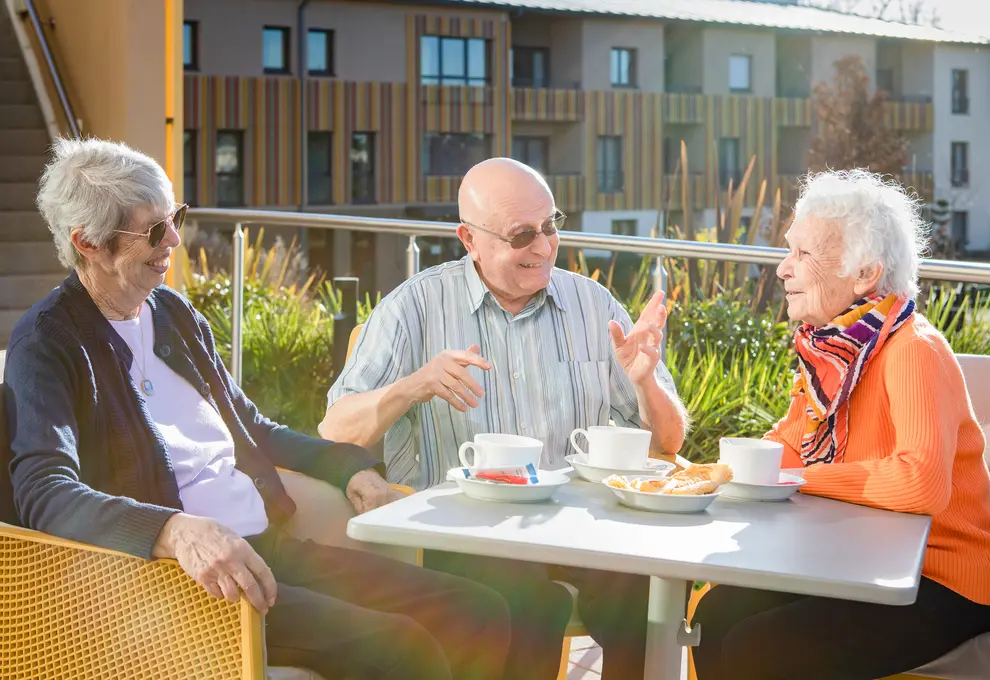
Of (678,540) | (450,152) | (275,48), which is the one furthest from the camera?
(450,152)

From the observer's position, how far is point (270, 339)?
6406 millimetres

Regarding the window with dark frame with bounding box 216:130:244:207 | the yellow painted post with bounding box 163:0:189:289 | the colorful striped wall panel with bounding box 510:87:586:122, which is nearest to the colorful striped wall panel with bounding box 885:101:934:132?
the colorful striped wall panel with bounding box 510:87:586:122

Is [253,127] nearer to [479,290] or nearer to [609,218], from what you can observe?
[609,218]

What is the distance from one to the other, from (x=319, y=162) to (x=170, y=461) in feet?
102

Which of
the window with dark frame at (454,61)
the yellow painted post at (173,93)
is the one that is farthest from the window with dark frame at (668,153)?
the yellow painted post at (173,93)

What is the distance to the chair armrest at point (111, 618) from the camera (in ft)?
6.08

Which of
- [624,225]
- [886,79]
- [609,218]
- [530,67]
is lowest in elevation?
[624,225]

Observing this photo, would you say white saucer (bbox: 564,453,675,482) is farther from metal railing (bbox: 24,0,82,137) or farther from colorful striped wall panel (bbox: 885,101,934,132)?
colorful striped wall panel (bbox: 885,101,934,132)

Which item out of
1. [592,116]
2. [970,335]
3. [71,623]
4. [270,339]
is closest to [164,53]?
[270,339]

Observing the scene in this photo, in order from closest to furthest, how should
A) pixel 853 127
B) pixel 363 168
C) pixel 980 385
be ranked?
pixel 980 385 → pixel 363 168 → pixel 853 127

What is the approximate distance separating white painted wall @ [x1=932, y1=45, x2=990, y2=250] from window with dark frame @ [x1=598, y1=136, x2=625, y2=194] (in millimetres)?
10950

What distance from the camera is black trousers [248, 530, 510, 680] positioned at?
79.6 inches

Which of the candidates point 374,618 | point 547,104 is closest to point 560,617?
point 374,618

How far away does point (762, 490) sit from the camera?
81.3 inches
